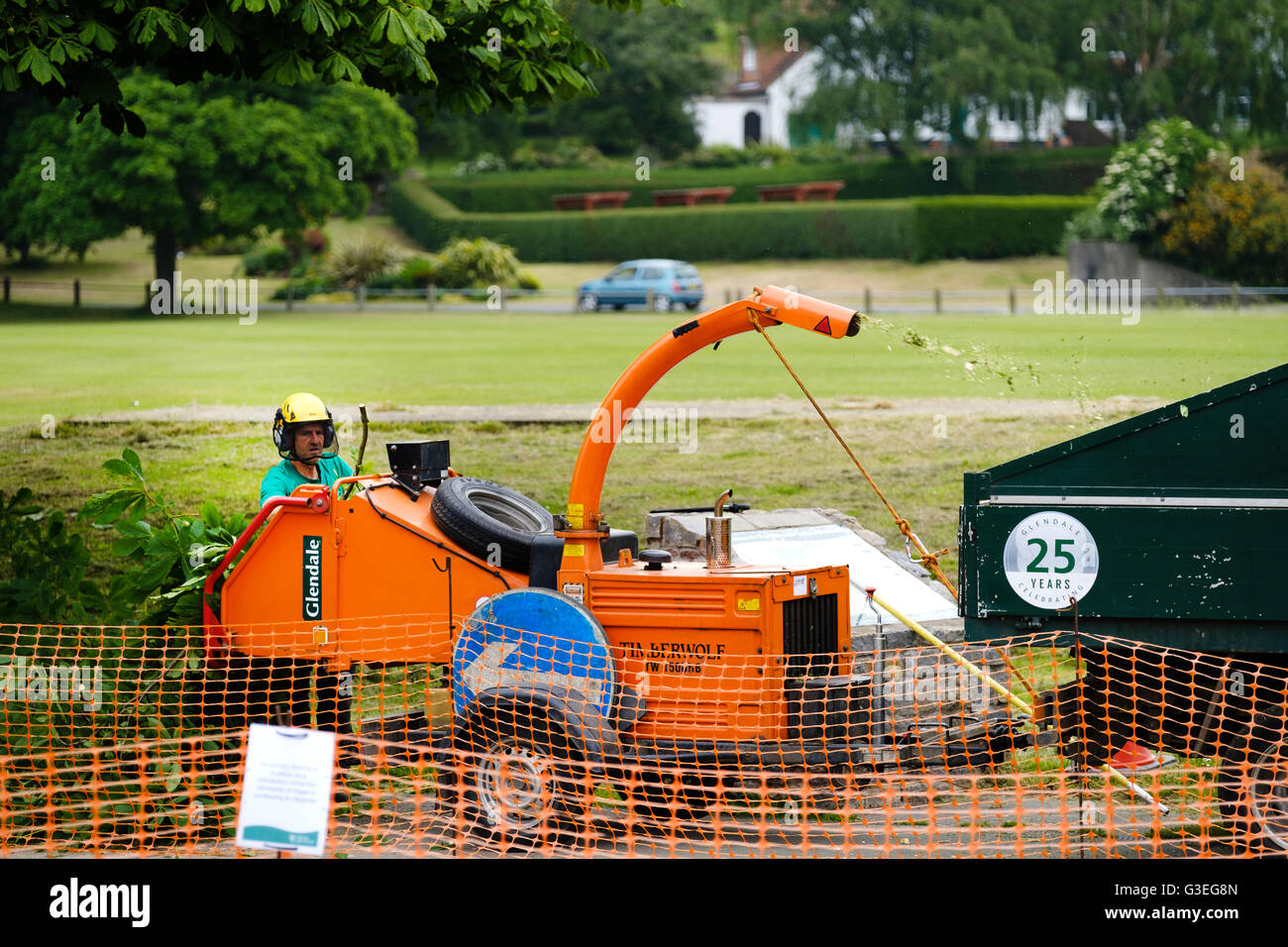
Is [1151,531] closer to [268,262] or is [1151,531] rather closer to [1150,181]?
[1150,181]

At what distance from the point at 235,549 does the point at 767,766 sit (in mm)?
3174

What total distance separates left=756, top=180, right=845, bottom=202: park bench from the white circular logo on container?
6479 cm

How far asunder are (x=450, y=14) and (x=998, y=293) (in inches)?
1540

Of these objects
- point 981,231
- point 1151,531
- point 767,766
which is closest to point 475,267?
point 981,231

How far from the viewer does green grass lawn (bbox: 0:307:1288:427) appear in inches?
972

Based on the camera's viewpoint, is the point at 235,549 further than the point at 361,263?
No

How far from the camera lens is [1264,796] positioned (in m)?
6.78

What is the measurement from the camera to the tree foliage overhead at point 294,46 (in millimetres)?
9180

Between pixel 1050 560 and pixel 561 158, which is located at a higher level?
pixel 561 158

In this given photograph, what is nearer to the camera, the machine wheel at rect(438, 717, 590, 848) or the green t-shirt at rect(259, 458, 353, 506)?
the machine wheel at rect(438, 717, 590, 848)

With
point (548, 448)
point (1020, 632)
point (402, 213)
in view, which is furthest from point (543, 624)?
point (402, 213)

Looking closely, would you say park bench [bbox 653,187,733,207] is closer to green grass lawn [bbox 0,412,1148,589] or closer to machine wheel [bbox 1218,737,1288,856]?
green grass lawn [bbox 0,412,1148,589]

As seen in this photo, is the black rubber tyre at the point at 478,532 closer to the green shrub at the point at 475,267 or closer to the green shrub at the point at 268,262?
the green shrub at the point at 475,267

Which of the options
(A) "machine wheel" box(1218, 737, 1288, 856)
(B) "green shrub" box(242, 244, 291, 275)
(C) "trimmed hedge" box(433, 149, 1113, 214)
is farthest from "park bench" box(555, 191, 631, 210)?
(A) "machine wheel" box(1218, 737, 1288, 856)
